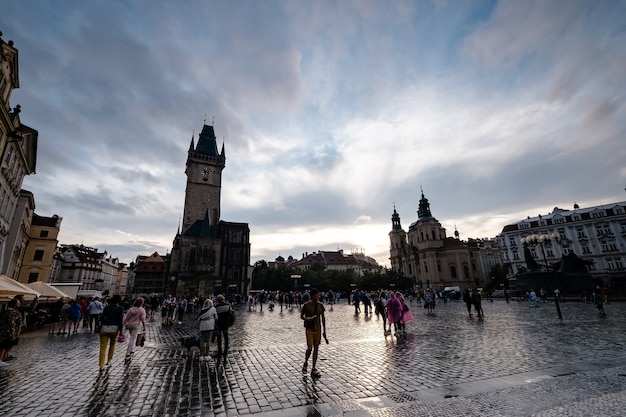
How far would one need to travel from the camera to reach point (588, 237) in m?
62.2

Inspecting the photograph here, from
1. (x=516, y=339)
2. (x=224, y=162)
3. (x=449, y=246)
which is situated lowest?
(x=516, y=339)

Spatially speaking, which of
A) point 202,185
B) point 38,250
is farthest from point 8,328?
point 202,185

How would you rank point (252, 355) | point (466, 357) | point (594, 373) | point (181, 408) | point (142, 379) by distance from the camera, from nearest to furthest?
1. point (181, 408)
2. point (594, 373)
3. point (142, 379)
4. point (466, 357)
5. point (252, 355)

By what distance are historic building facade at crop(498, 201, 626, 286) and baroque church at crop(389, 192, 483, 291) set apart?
14.8m

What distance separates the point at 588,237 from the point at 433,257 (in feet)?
116

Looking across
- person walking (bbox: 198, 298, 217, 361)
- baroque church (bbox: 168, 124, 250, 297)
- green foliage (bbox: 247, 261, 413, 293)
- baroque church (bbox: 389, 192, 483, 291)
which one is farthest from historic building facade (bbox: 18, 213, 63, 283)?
baroque church (bbox: 389, 192, 483, 291)

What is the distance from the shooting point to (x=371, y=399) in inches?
196

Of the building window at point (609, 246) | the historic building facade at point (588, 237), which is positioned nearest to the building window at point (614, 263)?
the historic building facade at point (588, 237)

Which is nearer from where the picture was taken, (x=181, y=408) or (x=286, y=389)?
(x=181, y=408)

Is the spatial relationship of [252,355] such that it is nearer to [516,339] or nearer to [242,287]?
[516,339]

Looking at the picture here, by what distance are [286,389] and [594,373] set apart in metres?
6.57

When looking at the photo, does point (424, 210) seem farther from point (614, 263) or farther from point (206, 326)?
point (206, 326)

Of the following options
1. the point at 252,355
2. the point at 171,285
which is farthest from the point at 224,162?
the point at 252,355

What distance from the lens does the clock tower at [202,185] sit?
6072cm
